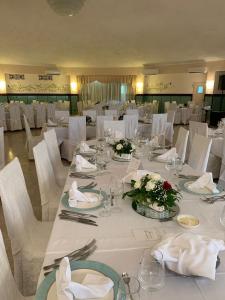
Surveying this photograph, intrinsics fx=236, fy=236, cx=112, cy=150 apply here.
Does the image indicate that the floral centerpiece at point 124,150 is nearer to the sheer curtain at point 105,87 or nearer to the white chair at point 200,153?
the white chair at point 200,153

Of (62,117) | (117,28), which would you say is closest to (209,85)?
(117,28)

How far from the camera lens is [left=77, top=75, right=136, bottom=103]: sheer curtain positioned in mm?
13211

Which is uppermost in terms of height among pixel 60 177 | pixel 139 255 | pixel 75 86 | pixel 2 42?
pixel 2 42

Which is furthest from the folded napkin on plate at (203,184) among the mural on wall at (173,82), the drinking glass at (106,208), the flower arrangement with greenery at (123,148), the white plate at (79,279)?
the mural on wall at (173,82)

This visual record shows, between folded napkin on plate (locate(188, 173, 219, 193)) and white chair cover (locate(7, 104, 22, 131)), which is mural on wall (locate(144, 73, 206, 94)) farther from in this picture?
folded napkin on plate (locate(188, 173, 219, 193))

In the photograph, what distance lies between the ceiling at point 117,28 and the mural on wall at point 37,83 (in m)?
3.40

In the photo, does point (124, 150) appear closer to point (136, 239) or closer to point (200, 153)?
point (200, 153)

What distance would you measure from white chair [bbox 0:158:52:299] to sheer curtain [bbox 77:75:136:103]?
12.1m

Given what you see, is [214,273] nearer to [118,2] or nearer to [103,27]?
[118,2]

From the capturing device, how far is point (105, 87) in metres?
13.8

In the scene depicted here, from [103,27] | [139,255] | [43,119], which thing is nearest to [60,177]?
[139,255]

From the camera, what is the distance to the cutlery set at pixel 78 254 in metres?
0.96

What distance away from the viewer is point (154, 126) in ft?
18.8

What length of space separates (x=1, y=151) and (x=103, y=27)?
12.1 feet
